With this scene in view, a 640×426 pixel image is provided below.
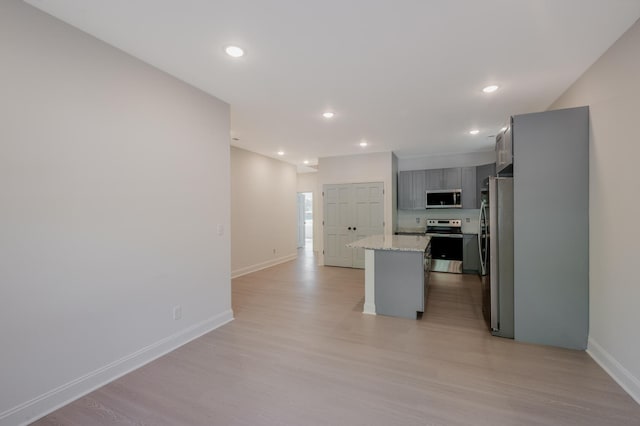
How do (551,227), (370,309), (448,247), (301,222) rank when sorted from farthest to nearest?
(301,222) < (448,247) < (370,309) < (551,227)

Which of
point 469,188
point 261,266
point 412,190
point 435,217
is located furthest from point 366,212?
point 261,266

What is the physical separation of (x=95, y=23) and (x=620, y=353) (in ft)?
15.2

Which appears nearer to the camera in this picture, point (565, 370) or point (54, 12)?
point (54, 12)

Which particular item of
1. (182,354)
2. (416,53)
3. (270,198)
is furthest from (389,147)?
(182,354)

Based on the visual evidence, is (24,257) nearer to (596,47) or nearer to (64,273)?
(64,273)

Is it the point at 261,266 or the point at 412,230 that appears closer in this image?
the point at 261,266

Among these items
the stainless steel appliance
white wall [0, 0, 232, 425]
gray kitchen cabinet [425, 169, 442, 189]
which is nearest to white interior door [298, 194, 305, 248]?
gray kitchen cabinet [425, 169, 442, 189]

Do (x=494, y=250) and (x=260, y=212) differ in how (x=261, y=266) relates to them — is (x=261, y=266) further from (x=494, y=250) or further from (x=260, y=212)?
(x=494, y=250)

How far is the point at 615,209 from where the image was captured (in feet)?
7.38

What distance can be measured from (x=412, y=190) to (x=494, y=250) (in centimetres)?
361

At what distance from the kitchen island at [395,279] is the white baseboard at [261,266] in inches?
Answer: 122

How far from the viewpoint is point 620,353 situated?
218 cm

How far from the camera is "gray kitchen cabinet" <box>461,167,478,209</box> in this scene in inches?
233

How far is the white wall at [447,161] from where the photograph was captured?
20.3 feet
